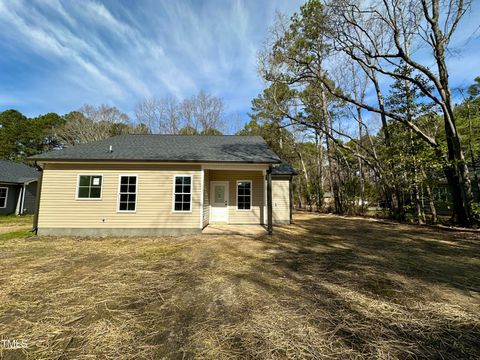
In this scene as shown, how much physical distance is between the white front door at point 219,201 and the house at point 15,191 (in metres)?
15.1

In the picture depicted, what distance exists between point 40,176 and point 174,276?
811cm

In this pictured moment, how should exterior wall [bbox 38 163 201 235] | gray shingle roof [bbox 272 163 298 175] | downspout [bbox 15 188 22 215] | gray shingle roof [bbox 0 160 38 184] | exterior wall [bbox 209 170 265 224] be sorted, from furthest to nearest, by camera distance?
1. downspout [bbox 15 188 22 215]
2. gray shingle roof [bbox 0 160 38 184]
3. gray shingle roof [bbox 272 163 298 175]
4. exterior wall [bbox 209 170 265 224]
5. exterior wall [bbox 38 163 201 235]

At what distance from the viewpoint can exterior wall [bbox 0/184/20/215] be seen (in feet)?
50.6

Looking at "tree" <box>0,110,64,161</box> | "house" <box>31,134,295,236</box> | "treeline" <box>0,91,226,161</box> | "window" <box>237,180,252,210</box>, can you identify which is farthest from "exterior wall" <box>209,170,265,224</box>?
"tree" <box>0,110,64,161</box>

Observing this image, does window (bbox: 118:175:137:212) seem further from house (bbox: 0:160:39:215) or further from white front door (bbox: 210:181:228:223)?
house (bbox: 0:160:39:215)

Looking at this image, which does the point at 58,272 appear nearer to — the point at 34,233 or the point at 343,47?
the point at 34,233

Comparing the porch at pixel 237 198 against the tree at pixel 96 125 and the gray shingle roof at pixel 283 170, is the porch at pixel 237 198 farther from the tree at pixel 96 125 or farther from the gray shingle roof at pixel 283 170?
the tree at pixel 96 125

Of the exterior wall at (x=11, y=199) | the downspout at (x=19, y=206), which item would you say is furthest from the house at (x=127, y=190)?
the downspout at (x=19, y=206)

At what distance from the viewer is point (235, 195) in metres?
11.1

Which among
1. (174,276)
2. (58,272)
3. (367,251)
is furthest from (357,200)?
(58,272)

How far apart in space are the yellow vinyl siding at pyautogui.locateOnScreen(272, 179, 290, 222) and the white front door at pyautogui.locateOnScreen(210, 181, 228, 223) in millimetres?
2720

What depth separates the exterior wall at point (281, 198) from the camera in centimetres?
1195

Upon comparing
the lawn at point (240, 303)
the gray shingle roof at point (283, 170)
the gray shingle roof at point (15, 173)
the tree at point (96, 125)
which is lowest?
the lawn at point (240, 303)

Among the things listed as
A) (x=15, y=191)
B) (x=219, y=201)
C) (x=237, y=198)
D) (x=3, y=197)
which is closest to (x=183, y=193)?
(x=219, y=201)
